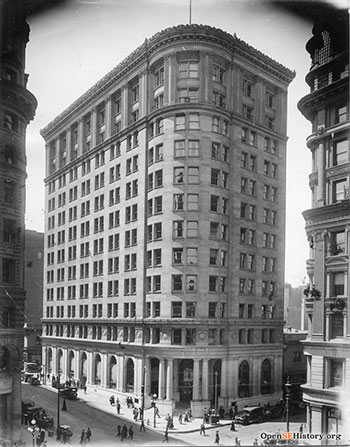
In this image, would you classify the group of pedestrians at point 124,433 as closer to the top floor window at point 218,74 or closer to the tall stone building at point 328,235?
the tall stone building at point 328,235

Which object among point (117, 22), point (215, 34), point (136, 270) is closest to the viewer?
point (117, 22)

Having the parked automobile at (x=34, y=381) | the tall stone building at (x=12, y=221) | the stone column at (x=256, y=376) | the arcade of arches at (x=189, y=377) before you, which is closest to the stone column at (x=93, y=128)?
the arcade of arches at (x=189, y=377)

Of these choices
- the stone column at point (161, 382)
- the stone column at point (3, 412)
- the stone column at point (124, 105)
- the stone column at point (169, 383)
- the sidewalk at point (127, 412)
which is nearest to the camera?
the stone column at point (3, 412)

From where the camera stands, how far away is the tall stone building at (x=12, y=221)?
104ft

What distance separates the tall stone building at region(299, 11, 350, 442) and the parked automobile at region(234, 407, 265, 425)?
11.6 m

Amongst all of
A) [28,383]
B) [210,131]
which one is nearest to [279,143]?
[210,131]

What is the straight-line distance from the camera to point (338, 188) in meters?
35.0

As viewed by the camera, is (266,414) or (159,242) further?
(159,242)

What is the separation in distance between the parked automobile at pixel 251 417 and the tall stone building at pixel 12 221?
67.7 ft

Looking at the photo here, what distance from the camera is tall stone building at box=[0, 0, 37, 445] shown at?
31.6 metres

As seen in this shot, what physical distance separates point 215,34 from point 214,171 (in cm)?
1383

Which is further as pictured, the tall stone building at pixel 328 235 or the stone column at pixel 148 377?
the stone column at pixel 148 377

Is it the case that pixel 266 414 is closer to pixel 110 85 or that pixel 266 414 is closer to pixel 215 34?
pixel 215 34

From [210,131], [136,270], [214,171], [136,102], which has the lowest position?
[136,270]
